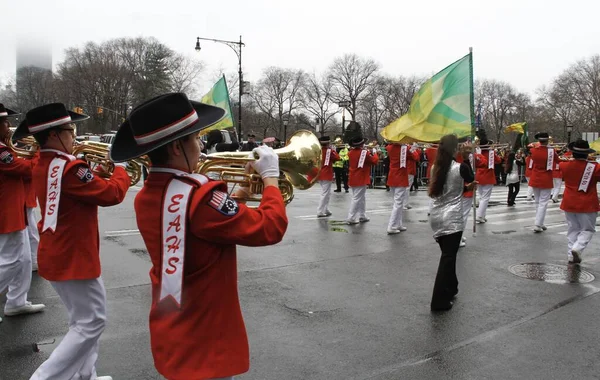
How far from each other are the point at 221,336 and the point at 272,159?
32.9 inches

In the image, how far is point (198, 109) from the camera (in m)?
2.47

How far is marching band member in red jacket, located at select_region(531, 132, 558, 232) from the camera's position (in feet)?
34.9

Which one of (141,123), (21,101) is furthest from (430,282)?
(21,101)

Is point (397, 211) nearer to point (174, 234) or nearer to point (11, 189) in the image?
point (11, 189)

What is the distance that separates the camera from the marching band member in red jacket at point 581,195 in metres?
7.69

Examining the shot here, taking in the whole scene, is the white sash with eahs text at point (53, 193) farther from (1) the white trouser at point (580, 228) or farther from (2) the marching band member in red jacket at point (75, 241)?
(1) the white trouser at point (580, 228)

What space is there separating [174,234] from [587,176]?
740cm

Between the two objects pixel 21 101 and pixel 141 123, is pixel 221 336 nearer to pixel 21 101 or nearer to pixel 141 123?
pixel 141 123

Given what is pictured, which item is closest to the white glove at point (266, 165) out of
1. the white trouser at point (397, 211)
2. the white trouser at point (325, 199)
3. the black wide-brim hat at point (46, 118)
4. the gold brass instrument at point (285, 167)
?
the gold brass instrument at point (285, 167)

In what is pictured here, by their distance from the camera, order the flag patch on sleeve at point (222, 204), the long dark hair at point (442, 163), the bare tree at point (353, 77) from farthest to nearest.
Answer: the bare tree at point (353, 77) < the long dark hair at point (442, 163) < the flag patch on sleeve at point (222, 204)

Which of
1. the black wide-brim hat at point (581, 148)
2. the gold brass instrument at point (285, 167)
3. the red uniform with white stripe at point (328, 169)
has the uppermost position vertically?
the black wide-brim hat at point (581, 148)

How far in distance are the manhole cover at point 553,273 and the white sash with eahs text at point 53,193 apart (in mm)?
5965

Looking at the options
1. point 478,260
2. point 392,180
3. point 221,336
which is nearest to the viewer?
point 221,336

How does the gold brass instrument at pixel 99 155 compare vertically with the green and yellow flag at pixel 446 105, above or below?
below
